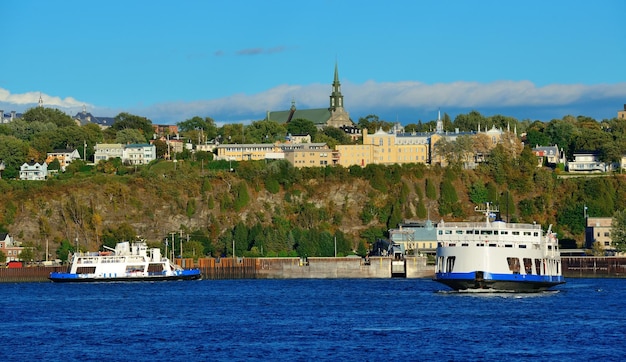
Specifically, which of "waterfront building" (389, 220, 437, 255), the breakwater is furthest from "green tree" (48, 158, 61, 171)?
"waterfront building" (389, 220, 437, 255)

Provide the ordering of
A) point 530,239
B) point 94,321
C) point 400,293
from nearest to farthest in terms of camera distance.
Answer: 1. point 94,321
2. point 530,239
3. point 400,293

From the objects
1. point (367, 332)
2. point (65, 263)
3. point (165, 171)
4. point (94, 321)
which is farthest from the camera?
point (165, 171)

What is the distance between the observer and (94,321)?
81.6 meters

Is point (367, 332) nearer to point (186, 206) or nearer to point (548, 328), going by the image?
point (548, 328)

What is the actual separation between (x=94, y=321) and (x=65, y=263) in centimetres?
7165

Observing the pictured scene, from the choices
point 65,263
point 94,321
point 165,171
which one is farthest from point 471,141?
point 94,321

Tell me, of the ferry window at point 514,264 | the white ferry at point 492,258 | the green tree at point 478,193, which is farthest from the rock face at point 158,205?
the ferry window at point 514,264

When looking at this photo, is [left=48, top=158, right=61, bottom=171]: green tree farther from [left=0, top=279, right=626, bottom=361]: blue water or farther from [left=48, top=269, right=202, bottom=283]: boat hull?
[left=0, top=279, right=626, bottom=361]: blue water

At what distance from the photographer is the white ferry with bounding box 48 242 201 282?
135m

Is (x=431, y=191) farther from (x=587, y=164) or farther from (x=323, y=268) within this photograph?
(x=323, y=268)

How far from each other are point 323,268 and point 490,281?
166 ft

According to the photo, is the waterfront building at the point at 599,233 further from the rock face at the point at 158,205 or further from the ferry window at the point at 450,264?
the ferry window at the point at 450,264

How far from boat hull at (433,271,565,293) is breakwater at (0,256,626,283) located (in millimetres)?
41775

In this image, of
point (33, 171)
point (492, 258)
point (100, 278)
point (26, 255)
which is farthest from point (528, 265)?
point (33, 171)
